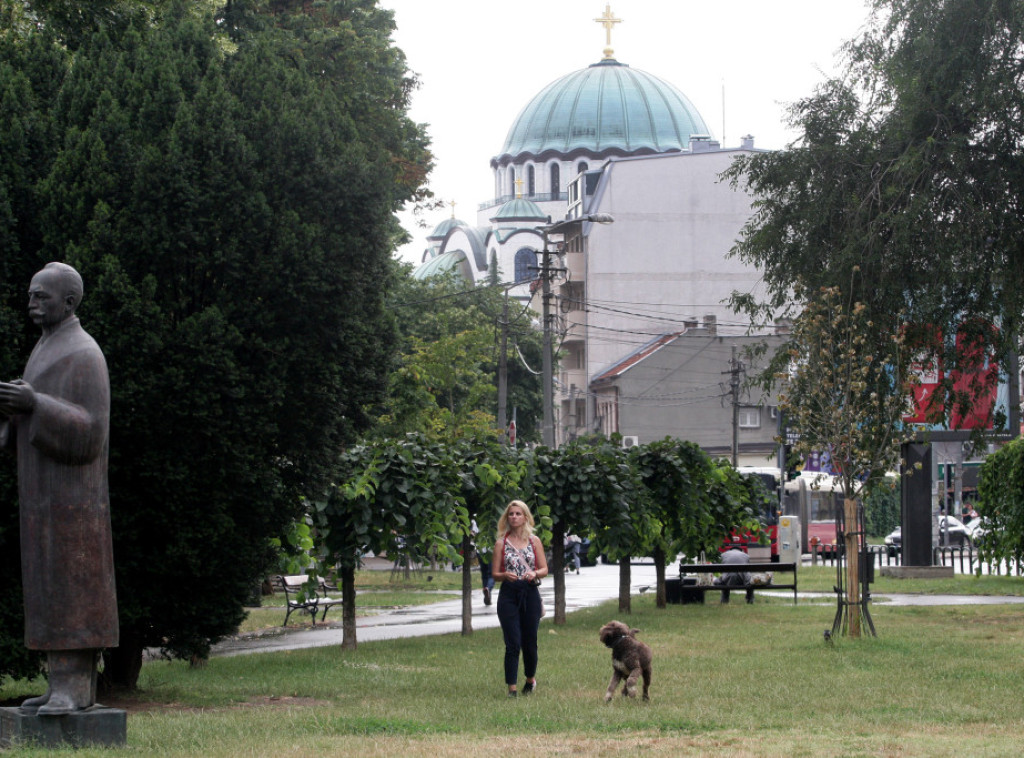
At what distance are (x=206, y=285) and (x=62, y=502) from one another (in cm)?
384

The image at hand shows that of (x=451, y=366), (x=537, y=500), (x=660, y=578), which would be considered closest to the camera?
(x=537, y=500)

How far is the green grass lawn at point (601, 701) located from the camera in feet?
29.7

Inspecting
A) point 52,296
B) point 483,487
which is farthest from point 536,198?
point 52,296

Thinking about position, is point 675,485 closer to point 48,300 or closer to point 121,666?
point 121,666

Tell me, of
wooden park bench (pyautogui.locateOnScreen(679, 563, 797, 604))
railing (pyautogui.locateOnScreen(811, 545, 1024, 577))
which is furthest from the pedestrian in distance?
railing (pyautogui.locateOnScreen(811, 545, 1024, 577))

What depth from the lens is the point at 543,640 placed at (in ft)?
59.2

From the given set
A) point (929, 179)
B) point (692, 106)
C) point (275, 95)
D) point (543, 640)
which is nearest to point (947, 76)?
point (929, 179)

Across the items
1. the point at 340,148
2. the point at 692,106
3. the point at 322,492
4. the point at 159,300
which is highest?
the point at 692,106

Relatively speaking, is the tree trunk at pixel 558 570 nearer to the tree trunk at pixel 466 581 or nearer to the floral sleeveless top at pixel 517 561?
the tree trunk at pixel 466 581

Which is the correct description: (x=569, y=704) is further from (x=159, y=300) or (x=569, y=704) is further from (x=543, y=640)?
(x=543, y=640)

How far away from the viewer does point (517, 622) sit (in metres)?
12.4

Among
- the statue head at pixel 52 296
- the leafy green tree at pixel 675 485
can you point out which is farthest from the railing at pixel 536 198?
the statue head at pixel 52 296

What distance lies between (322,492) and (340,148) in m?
2.98

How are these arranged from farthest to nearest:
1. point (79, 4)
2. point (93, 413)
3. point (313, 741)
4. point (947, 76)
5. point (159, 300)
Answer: point (947, 76), point (79, 4), point (159, 300), point (313, 741), point (93, 413)
